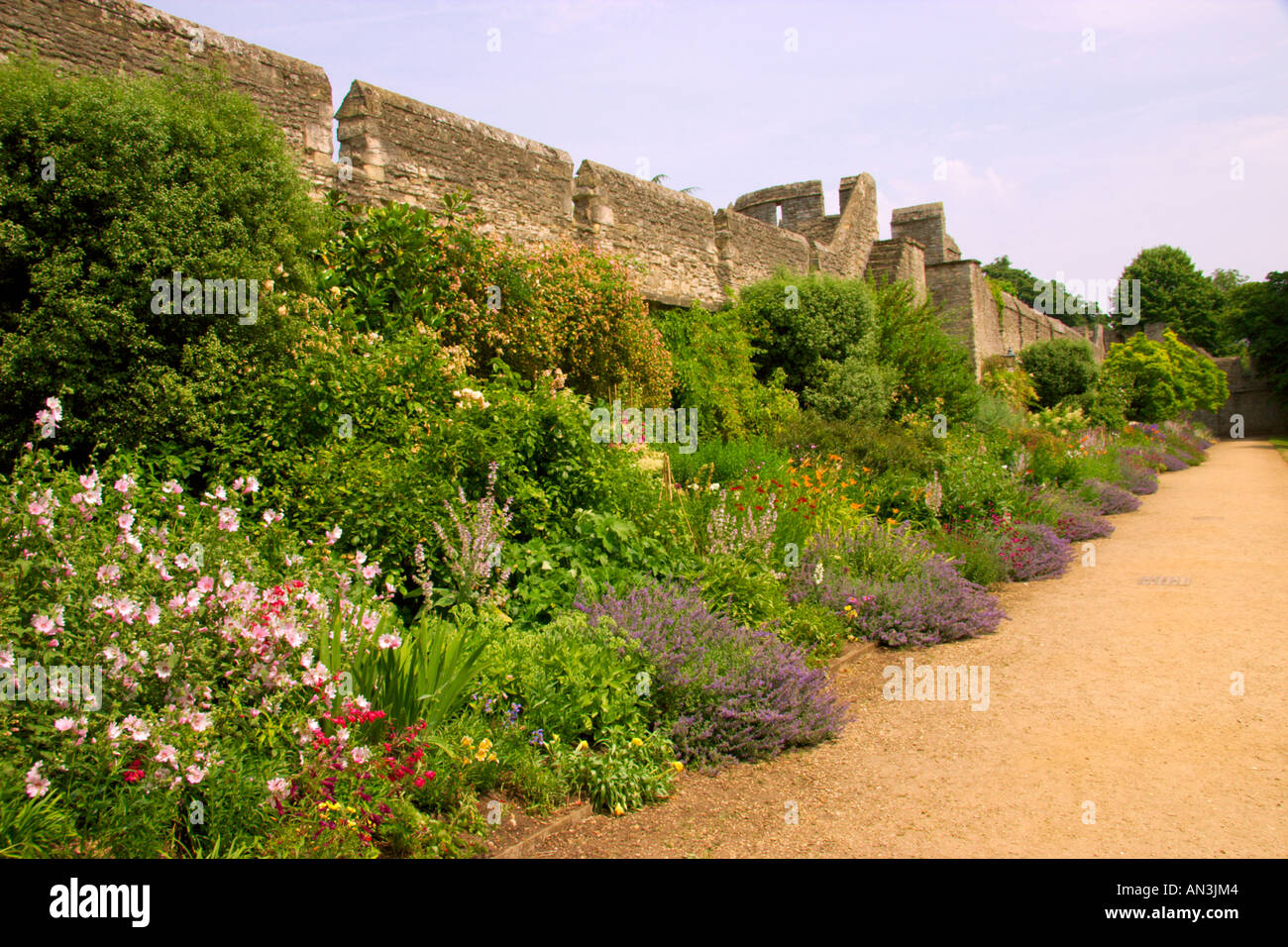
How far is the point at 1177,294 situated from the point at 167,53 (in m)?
61.8

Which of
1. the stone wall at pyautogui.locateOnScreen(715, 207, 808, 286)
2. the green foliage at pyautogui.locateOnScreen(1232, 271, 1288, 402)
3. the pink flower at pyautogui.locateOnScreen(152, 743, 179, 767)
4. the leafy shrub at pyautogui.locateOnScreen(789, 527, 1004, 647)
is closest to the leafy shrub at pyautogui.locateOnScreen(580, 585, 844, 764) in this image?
the leafy shrub at pyautogui.locateOnScreen(789, 527, 1004, 647)

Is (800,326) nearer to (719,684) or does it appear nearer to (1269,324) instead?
(719,684)

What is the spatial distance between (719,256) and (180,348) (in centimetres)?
957

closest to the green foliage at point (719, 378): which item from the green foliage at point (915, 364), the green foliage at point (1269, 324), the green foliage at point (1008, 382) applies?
the green foliage at point (915, 364)

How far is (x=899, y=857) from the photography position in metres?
3.43

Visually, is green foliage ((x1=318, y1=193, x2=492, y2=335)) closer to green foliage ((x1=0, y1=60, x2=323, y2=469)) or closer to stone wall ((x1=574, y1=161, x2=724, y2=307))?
green foliage ((x1=0, y1=60, x2=323, y2=469))

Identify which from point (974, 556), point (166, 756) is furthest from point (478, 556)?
point (974, 556)

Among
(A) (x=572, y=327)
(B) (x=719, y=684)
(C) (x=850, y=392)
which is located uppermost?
(A) (x=572, y=327)

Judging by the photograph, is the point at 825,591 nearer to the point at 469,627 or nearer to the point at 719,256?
the point at 469,627

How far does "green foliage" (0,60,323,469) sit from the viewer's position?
15.8ft

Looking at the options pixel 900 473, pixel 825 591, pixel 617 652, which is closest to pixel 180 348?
pixel 617 652

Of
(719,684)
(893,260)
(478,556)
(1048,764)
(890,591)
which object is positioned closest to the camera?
(1048,764)

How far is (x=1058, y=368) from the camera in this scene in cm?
2583

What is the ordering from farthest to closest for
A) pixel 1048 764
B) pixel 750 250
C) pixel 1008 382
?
pixel 1008 382
pixel 750 250
pixel 1048 764
